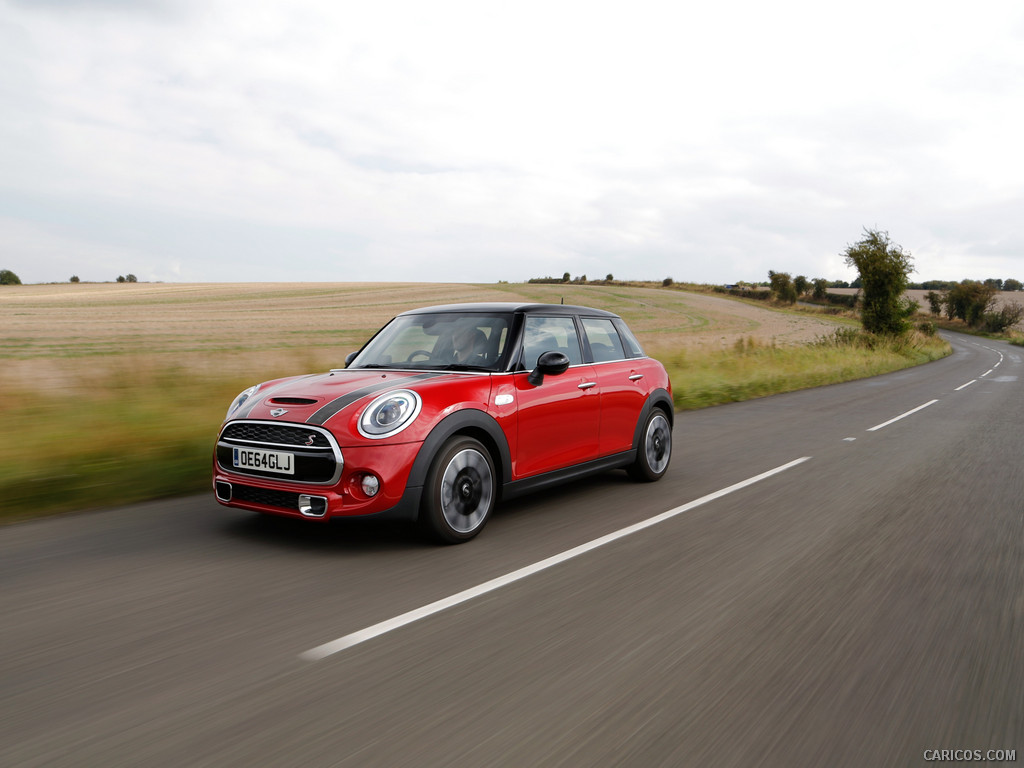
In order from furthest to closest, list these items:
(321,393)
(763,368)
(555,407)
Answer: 1. (763,368)
2. (555,407)
3. (321,393)

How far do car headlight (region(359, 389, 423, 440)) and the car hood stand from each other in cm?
8

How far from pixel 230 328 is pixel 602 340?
26.6 metres

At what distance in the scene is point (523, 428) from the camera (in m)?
5.29

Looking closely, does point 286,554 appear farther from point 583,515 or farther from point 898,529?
point 898,529

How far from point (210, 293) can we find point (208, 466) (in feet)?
161

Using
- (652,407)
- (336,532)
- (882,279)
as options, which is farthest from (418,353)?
(882,279)

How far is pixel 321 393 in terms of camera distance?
4.81m

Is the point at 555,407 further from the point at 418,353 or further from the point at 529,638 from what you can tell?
the point at 529,638

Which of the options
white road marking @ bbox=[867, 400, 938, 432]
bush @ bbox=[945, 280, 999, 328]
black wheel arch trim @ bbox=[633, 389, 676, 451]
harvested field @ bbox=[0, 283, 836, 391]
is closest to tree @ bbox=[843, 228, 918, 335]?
harvested field @ bbox=[0, 283, 836, 391]

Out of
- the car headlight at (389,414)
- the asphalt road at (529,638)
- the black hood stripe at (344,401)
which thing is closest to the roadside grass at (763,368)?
the asphalt road at (529,638)

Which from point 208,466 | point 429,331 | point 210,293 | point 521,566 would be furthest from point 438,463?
point 210,293

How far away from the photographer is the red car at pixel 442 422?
4.46 meters

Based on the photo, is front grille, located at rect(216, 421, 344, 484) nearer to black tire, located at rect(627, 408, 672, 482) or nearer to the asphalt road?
the asphalt road

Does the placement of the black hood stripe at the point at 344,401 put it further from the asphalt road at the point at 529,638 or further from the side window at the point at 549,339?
the side window at the point at 549,339
